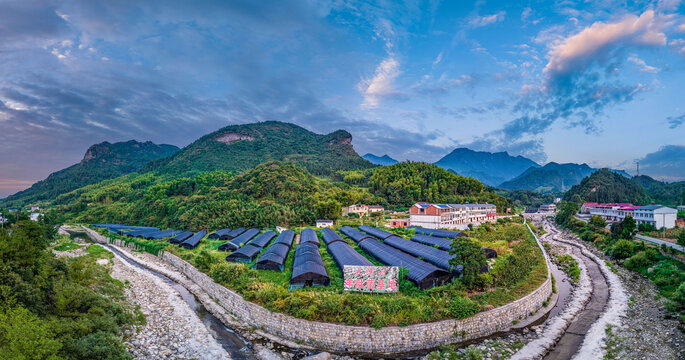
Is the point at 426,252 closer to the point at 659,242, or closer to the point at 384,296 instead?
the point at 384,296

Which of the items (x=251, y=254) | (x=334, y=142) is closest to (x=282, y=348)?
(x=251, y=254)

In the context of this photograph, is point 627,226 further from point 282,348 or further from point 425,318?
point 282,348

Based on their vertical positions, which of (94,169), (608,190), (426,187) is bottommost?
(426,187)

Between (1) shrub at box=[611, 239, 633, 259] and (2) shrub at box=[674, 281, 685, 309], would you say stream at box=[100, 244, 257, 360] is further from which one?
(1) shrub at box=[611, 239, 633, 259]

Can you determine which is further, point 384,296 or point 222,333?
point 222,333

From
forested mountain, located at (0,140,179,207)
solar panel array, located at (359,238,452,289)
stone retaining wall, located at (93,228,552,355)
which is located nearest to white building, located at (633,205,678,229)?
stone retaining wall, located at (93,228,552,355)

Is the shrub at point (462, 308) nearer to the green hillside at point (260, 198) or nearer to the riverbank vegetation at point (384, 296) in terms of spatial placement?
the riverbank vegetation at point (384, 296)

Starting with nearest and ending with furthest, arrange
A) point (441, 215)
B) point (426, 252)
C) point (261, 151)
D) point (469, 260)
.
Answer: point (469, 260) < point (426, 252) < point (441, 215) < point (261, 151)

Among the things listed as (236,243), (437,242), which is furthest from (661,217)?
(236,243)

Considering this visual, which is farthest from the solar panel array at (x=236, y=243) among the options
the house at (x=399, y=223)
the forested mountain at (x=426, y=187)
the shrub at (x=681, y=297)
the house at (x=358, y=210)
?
the forested mountain at (x=426, y=187)
